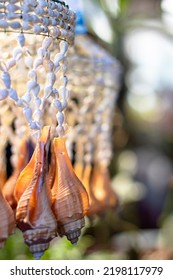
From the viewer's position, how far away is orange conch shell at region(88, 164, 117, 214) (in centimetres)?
110

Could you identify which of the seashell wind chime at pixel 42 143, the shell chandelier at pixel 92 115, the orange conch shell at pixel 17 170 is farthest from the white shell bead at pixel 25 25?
the shell chandelier at pixel 92 115

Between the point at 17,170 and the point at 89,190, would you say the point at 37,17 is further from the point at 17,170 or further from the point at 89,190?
the point at 89,190

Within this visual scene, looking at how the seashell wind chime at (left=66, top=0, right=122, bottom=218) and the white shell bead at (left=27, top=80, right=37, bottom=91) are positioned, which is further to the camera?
the seashell wind chime at (left=66, top=0, right=122, bottom=218)

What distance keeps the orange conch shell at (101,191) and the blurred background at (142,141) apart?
849 millimetres

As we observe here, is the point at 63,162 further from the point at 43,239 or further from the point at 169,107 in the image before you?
the point at 169,107

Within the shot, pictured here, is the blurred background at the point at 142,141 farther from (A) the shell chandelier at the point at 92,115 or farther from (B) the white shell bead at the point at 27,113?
(B) the white shell bead at the point at 27,113

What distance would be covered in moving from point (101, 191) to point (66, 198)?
1.48 ft

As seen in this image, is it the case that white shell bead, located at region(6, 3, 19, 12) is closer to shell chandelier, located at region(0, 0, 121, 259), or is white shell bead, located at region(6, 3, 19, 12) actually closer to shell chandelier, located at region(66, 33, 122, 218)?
shell chandelier, located at region(0, 0, 121, 259)

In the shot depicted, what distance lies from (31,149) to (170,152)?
4.61 feet

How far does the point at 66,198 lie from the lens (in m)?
0.67

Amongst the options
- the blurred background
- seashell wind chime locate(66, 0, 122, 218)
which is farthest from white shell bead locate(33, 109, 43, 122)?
the blurred background

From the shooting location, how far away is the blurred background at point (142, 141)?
6.84 ft

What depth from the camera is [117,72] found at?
121cm

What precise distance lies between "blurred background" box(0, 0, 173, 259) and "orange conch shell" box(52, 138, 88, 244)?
4.27 ft
